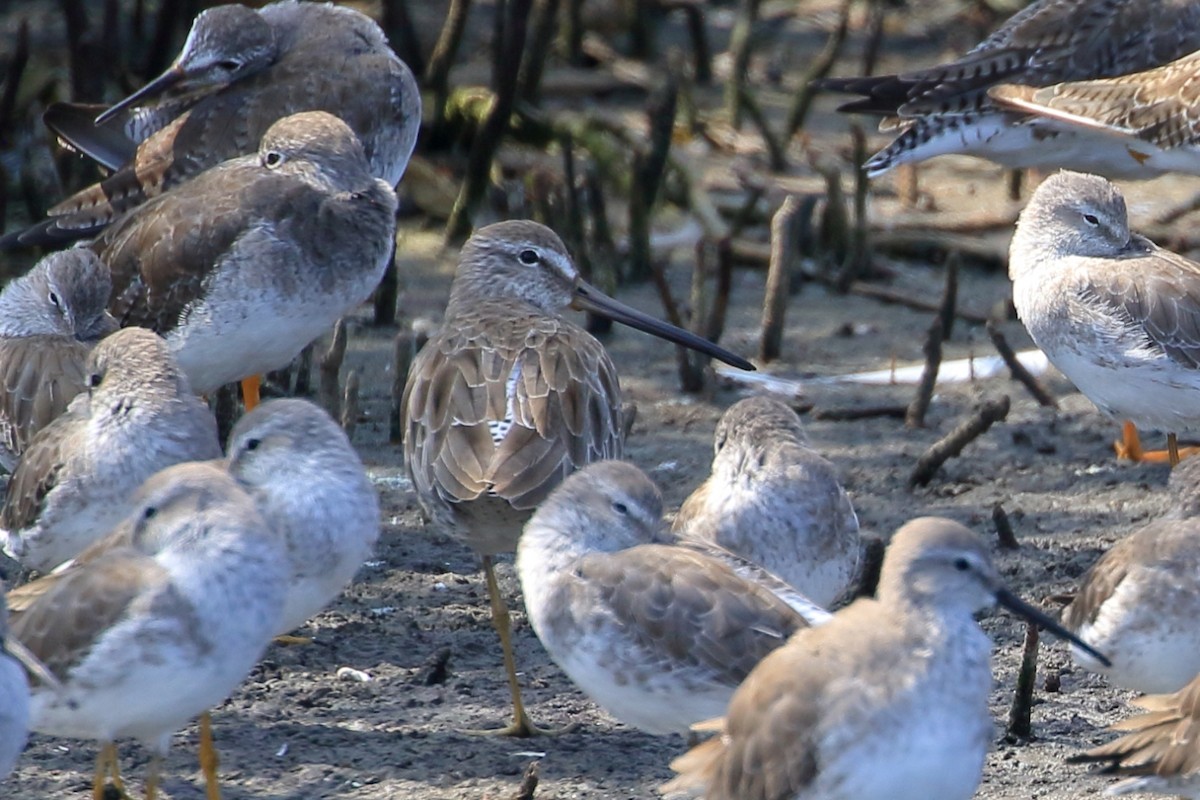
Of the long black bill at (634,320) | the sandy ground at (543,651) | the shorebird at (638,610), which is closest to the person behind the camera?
the shorebird at (638,610)

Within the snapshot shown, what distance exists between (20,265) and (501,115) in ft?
8.30

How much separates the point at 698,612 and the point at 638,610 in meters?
0.14

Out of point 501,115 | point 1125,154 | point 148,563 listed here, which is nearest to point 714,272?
point 501,115

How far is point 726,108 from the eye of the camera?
1278 cm

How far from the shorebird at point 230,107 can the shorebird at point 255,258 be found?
74 cm

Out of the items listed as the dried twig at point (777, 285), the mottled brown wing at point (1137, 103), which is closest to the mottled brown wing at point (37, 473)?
the dried twig at point (777, 285)

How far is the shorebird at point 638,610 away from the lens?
14.9 ft

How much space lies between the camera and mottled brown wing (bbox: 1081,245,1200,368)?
23.4 feet

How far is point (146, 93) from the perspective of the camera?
26.9 ft

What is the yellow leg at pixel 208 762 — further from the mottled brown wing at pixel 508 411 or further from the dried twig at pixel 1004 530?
the dried twig at pixel 1004 530

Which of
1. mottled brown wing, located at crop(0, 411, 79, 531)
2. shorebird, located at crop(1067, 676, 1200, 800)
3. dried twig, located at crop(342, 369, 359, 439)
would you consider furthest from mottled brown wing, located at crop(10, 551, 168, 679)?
dried twig, located at crop(342, 369, 359, 439)

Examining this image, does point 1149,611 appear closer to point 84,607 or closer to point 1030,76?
point 84,607

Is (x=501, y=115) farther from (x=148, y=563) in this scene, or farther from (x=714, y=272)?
(x=148, y=563)

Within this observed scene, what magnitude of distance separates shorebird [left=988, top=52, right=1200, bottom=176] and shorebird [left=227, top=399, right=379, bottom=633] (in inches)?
192
